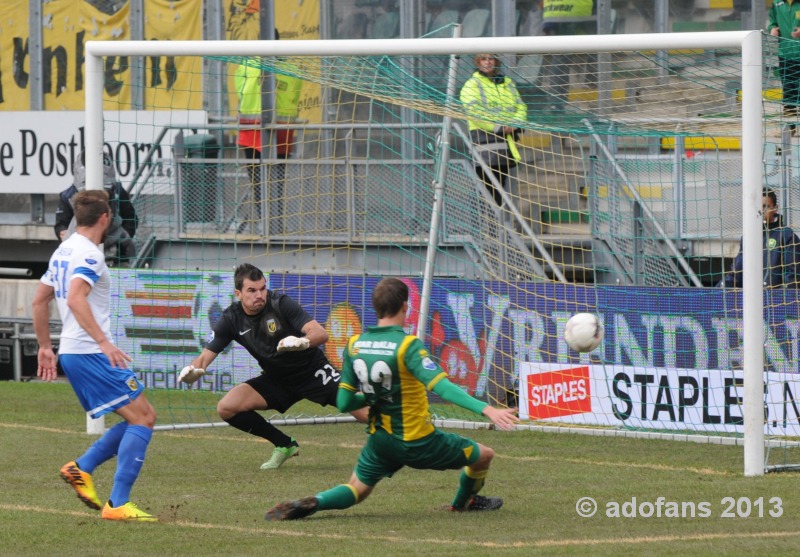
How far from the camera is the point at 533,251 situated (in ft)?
46.1

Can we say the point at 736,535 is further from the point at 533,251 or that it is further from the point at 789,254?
the point at 533,251

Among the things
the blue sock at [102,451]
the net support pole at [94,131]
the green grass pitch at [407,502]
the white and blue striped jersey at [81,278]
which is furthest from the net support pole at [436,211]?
the white and blue striped jersey at [81,278]

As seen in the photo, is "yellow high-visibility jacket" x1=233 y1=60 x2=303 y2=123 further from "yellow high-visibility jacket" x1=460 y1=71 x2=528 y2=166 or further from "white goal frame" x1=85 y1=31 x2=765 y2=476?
"white goal frame" x1=85 y1=31 x2=765 y2=476

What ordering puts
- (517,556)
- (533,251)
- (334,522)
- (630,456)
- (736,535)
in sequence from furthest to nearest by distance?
(533,251)
(630,456)
(334,522)
(736,535)
(517,556)

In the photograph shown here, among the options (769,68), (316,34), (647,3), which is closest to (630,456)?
(769,68)

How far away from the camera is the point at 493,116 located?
1246 cm

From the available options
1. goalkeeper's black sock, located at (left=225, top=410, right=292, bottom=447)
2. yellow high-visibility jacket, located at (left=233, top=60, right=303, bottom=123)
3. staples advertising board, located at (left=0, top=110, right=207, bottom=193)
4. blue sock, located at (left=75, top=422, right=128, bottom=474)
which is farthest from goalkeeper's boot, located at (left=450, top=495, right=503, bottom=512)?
staples advertising board, located at (left=0, top=110, right=207, bottom=193)

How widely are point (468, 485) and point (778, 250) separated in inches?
187

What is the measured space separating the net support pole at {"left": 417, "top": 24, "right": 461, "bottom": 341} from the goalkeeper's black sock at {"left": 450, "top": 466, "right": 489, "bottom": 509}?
4.86 m

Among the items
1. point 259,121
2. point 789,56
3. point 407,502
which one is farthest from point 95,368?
point 259,121

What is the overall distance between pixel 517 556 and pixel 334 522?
1.49 m

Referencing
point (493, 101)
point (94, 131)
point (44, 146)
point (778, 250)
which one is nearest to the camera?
point (778, 250)

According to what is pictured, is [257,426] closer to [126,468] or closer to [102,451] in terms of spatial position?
[102,451]

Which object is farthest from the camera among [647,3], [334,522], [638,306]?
[647,3]
